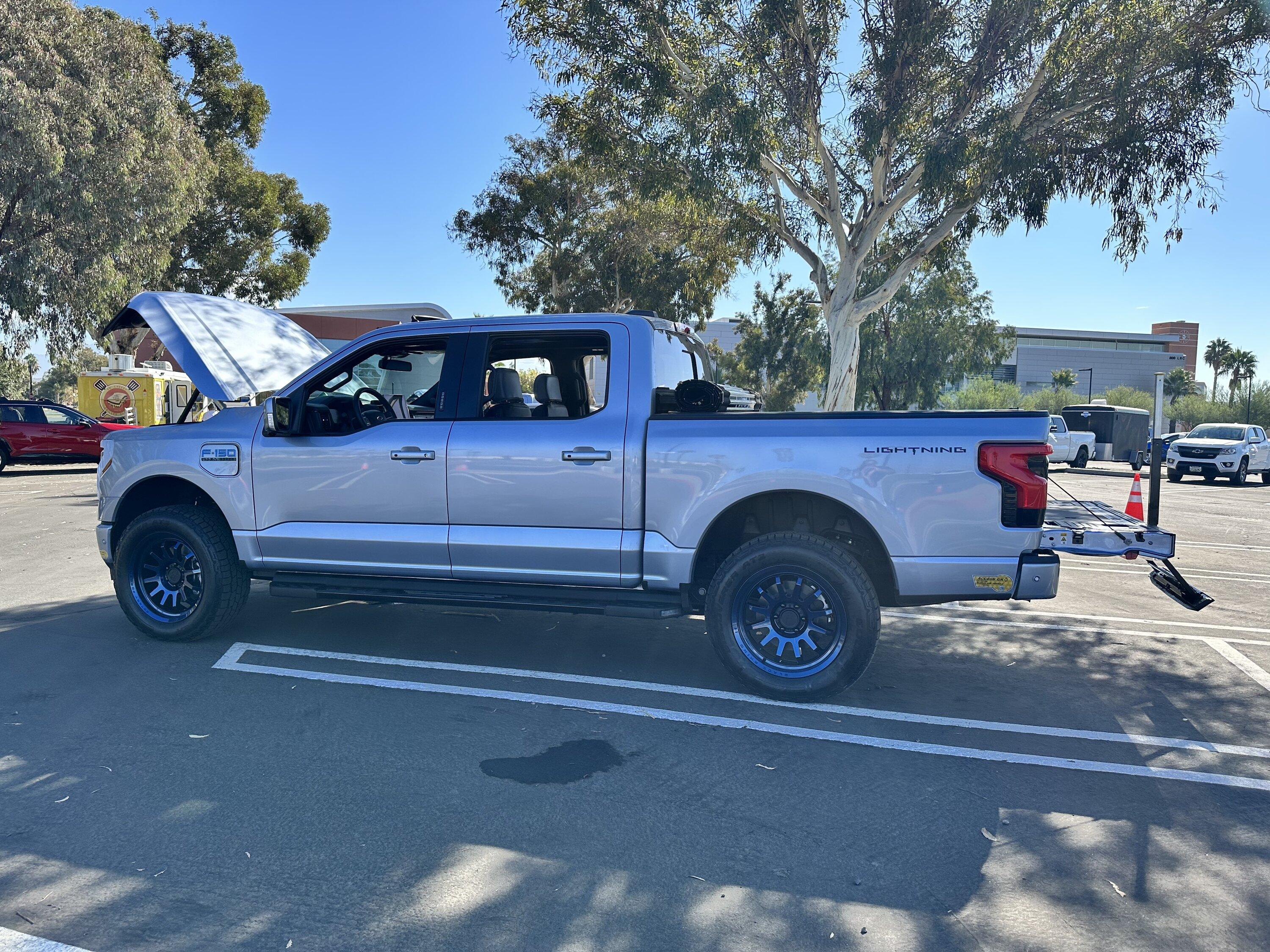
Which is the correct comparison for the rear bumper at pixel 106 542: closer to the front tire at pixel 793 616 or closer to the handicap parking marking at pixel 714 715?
the handicap parking marking at pixel 714 715

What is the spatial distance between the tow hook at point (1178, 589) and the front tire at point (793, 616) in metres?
2.29

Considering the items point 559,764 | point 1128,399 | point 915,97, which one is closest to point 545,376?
point 559,764

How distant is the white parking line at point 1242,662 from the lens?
19.4 ft

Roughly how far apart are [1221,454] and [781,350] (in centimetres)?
2201

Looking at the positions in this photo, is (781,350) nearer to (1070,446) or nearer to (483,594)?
(1070,446)

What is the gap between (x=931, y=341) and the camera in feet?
138

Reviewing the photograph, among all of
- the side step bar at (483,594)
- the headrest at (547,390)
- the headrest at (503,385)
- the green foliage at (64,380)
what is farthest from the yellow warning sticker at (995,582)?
the green foliage at (64,380)

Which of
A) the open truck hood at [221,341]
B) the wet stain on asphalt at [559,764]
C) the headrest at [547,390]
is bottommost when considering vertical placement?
the wet stain on asphalt at [559,764]

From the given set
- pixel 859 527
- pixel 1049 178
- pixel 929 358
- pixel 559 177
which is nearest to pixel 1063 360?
pixel 929 358

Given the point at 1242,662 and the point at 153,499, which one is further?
the point at 153,499

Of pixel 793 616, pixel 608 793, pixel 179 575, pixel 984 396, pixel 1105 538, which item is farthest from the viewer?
pixel 984 396

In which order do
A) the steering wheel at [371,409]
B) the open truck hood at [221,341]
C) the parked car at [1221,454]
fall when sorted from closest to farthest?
the steering wheel at [371,409] → the open truck hood at [221,341] → the parked car at [1221,454]

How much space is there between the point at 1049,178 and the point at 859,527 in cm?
1154

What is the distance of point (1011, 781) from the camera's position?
4215mm
